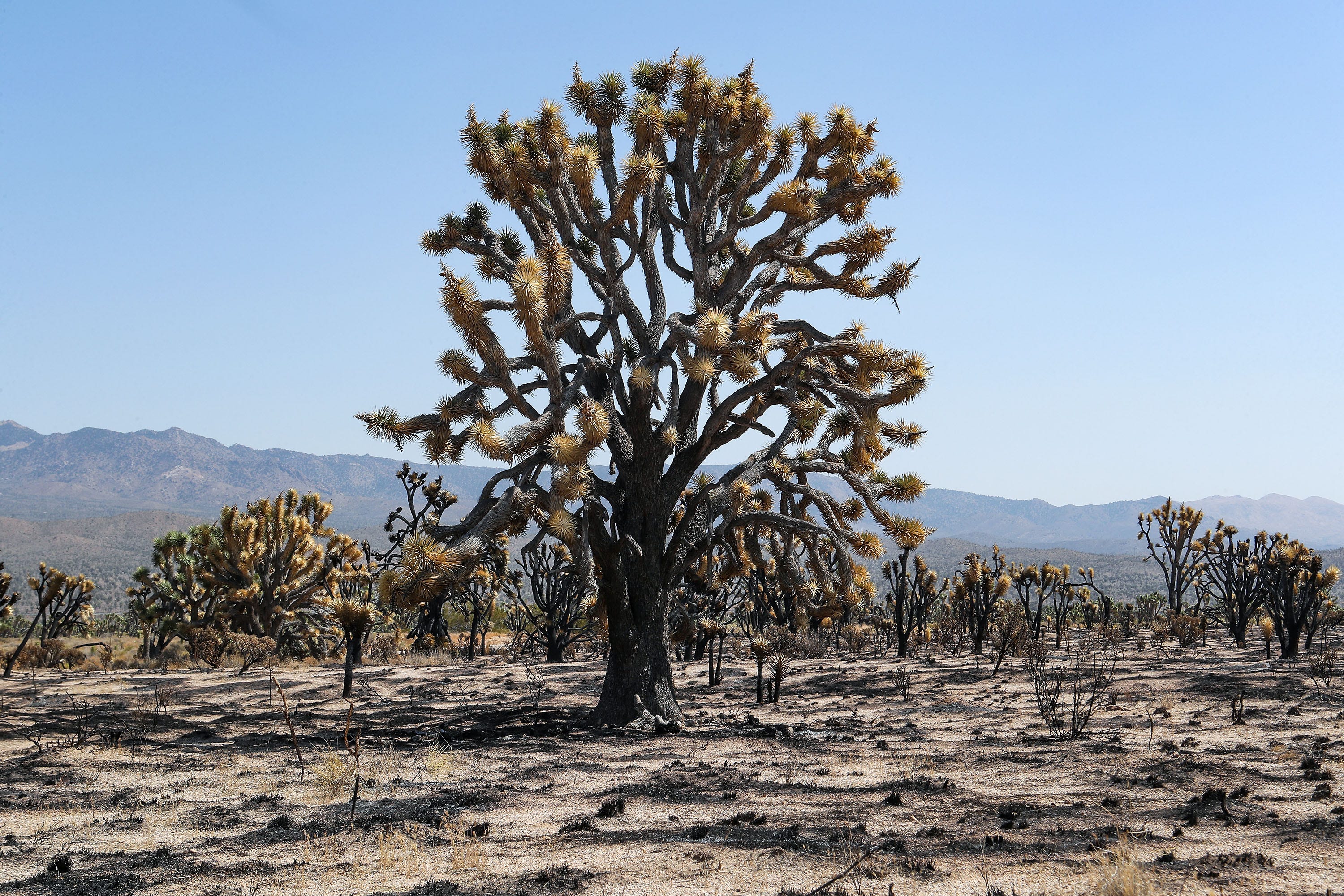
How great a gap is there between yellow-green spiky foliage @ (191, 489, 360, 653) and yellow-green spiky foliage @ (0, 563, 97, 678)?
2762mm

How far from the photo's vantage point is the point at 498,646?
954 inches

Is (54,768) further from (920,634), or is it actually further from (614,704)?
(920,634)

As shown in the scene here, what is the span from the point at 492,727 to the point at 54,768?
4248mm

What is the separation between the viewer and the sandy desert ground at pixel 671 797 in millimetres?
5113

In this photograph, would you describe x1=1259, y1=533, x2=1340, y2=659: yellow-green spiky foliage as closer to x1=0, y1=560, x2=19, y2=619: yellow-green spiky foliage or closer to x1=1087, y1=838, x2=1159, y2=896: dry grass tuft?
x1=1087, y1=838, x2=1159, y2=896: dry grass tuft

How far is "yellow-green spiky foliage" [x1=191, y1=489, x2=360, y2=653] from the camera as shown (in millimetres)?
19625

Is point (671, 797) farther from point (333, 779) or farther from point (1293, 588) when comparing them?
point (1293, 588)

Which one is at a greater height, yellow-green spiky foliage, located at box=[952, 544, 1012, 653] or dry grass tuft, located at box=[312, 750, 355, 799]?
yellow-green spiky foliage, located at box=[952, 544, 1012, 653]

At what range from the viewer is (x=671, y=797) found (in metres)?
7.11

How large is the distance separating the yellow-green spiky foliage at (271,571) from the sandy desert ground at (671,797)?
6.83 m

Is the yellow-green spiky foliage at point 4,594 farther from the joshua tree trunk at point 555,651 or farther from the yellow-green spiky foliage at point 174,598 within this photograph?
the joshua tree trunk at point 555,651

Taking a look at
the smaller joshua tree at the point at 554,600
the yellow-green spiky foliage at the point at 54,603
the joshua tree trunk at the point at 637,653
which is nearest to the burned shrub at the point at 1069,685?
the joshua tree trunk at the point at 637,653

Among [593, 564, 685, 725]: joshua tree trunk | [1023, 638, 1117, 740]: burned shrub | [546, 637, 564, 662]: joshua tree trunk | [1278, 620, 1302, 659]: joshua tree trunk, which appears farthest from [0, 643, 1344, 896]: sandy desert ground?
[546, 637, 564, 662]: joshua tree trunk

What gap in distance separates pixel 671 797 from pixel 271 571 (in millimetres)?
15864
